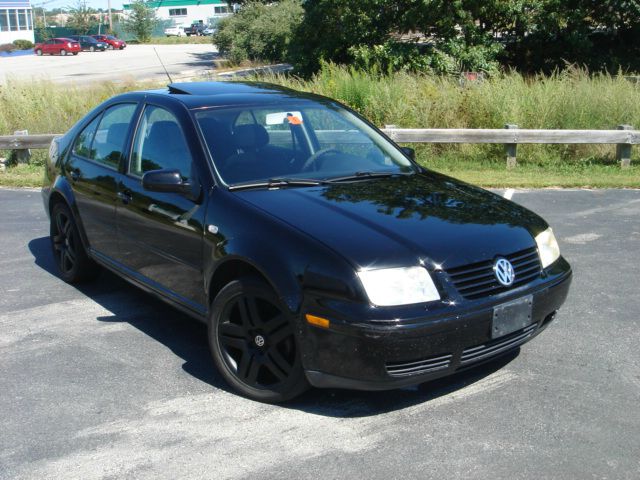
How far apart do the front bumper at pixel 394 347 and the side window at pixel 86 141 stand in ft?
10.3

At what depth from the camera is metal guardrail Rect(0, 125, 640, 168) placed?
1249cm

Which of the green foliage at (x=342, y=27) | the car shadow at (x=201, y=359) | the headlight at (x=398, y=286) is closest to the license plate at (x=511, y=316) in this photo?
the headlight at (x=398, y=286)

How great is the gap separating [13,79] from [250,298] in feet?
52.0

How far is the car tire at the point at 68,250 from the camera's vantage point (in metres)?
6.60

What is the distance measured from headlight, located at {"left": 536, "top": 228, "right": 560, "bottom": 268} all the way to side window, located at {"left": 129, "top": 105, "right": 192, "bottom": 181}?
2.20m


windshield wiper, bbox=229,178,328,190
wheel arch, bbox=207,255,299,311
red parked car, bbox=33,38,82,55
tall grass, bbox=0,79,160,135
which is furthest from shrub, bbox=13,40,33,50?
wheel arch, bbox=207,255,299,311

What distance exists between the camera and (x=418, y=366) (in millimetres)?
4004

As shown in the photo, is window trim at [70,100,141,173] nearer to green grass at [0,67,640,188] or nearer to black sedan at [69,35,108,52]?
green grass at [0,67,640,188]

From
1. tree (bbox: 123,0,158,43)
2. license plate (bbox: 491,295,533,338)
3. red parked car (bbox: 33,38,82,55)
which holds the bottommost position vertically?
license plate (bbox: 491,295,533,338)

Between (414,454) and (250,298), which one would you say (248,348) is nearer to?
(250,298)

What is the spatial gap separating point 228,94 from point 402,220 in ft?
6.23

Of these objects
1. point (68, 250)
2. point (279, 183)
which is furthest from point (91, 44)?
point (279, 183)

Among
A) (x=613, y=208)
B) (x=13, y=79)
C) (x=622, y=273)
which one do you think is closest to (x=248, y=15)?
(x=13, y=79)

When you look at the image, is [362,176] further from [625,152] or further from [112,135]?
[625,152]
